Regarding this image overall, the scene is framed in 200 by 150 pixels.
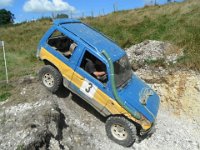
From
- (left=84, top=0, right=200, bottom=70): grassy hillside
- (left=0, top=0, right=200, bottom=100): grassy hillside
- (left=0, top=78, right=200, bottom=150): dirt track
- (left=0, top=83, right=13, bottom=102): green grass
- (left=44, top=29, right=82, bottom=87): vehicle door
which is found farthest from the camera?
(left=84, top=0, right=200, bottom=70): grassy hillside

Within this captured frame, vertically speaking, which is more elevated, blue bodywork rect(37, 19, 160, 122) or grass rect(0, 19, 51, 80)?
blue bodywork rect(37, 19, 160, 122)

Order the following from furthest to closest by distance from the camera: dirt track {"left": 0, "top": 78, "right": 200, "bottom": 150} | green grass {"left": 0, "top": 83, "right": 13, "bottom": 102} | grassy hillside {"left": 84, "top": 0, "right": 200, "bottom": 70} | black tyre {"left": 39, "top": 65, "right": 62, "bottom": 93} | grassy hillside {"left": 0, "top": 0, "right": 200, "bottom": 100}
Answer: grassy hillside {"left": 84, "top": 0, "right": 200, "bottom": 70}
grassy hillside {"left": 0, "top": 0, "right": 200, "bottom": 100}
green grass {"left": 0, "top": 83, "right": 13, "bottom": 102}
black tyre {"left": 39, "top": 65, "right": 62, "bottom": 93}
dirt track {"left": 0, "top": 78, "right": 200, "bottom": 150}

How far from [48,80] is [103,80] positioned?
203cm

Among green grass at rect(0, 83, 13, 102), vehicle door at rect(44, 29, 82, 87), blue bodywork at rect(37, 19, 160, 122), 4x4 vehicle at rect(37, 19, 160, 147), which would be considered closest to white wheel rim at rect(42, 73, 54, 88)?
4x4 vehicle at rect(37, 19, 160, 147)

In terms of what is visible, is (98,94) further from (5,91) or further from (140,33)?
(140,33)

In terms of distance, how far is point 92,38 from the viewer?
33.1 feet

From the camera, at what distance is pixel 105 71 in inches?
377

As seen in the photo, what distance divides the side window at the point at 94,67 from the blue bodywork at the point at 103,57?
0.54ft

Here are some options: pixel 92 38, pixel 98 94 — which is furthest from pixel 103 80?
pixel 92 38

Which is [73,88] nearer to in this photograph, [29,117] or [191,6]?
[29,117]

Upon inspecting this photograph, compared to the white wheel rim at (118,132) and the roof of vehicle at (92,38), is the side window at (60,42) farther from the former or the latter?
the white wheel rim at (118,132)

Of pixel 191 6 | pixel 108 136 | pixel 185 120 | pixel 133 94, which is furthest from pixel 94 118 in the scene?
pixel 191 6

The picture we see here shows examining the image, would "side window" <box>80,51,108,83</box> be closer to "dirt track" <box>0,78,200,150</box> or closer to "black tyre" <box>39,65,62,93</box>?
"black tyre" <box>39,65,62,93</box>

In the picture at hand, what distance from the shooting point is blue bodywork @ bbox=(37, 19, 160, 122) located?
30.9ft
